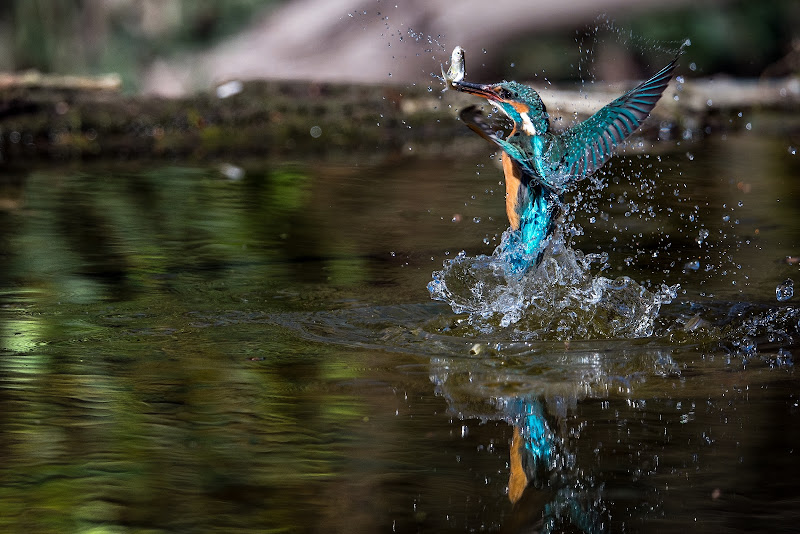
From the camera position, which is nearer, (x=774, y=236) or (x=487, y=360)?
(x=487, y=360)

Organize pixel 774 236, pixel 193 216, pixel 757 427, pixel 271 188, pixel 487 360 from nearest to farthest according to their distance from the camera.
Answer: pixel 757 427 → pixel 487 360 → pixel 774 236 → pixel 193 216 → pixel 271 188

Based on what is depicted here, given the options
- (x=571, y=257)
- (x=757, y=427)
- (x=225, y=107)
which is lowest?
(x=757, y=427)

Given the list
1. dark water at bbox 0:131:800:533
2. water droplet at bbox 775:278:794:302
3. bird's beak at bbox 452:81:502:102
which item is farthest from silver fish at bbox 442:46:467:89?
water droplet at bbox 775:278:794:302

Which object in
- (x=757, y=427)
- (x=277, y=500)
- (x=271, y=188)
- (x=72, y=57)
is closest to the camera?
(x=277, y=500)

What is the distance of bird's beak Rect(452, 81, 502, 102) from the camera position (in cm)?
429

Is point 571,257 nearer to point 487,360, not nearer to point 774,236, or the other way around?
point 487,360

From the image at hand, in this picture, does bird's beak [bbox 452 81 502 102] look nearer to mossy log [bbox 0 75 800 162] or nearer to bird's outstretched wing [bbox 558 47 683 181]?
bird's outstretched wing [bbox 558 47 683 181]

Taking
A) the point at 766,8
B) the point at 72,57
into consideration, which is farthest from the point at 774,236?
the point at 72,57

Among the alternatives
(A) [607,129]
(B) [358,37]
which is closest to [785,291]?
(A) [607,129]

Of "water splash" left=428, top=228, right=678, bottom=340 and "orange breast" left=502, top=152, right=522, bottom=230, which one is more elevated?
"orange breast" left=502, top=152, right=522, bottom=230

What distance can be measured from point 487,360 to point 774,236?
2.93 m

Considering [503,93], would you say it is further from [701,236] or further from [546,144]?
[701,236]

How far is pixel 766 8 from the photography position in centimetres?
1348

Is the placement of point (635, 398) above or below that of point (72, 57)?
below
